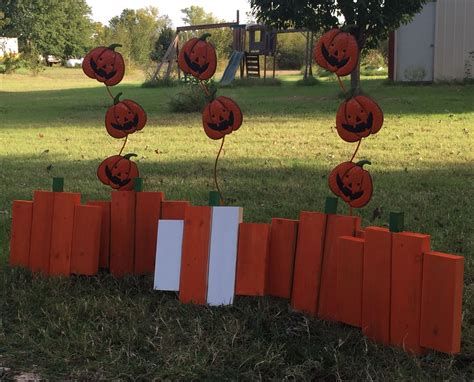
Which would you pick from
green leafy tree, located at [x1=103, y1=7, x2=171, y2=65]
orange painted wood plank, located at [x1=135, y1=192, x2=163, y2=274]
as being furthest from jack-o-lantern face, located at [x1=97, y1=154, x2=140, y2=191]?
green leafy tree, located at [x1=103, y1=7, x2=171, y2=65]

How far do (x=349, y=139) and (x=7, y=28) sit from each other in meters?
68.1

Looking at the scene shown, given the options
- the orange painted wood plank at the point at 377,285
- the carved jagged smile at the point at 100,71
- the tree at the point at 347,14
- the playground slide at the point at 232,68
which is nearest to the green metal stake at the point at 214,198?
the orange painted wood plank at the point at 377,285

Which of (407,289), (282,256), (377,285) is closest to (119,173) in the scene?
(282,256)

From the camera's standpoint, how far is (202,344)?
8.81 feet

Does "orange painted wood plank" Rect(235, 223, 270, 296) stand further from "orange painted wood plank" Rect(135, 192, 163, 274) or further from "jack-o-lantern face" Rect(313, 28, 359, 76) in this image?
"jack-o-lantern face" Rect(313, 28, 359, 76)

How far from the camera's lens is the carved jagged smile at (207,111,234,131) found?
129 inches

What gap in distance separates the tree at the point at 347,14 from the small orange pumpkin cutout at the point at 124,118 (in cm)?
1040

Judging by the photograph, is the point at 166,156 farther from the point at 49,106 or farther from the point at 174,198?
the point at 49,106

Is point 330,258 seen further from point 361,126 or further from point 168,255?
point 168,255

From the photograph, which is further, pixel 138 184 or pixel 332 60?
pixel 138 184

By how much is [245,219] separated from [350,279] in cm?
169

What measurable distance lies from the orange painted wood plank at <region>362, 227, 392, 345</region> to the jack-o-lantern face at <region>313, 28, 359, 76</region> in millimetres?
758

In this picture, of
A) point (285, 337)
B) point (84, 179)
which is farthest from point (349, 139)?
point (84, 179)

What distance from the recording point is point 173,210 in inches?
138
